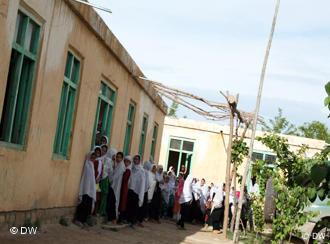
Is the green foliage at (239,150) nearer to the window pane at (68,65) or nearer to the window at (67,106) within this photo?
the window at (67,106)

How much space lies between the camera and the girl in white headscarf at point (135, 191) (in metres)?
12.4

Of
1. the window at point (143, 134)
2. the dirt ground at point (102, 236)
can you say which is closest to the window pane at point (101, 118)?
the dirt ground at point (102, 236)

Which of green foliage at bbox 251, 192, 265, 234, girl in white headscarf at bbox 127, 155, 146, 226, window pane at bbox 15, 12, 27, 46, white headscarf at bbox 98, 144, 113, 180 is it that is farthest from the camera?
green foliage at bbox 251, 192, 265, 234

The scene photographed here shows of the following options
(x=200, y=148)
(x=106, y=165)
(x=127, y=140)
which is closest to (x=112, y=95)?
(x=106, y=165)

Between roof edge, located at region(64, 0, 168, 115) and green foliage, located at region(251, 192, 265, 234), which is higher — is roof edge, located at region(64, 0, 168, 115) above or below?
above

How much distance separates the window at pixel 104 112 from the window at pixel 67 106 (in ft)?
5.08

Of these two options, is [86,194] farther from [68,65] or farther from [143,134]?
[143,134]

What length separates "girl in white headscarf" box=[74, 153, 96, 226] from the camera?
1047 centimetres

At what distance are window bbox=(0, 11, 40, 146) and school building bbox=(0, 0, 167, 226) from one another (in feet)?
0.04

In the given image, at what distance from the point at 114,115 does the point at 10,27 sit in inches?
235

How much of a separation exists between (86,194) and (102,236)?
927 millimetres

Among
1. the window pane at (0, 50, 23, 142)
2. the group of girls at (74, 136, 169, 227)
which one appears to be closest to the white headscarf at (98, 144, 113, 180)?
the group of girls at (74, 136, 169, 227)

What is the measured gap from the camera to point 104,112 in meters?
12.3

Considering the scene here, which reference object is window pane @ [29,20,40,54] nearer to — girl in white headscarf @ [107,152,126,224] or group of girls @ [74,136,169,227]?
group of girls @ [74,136,169,227]
